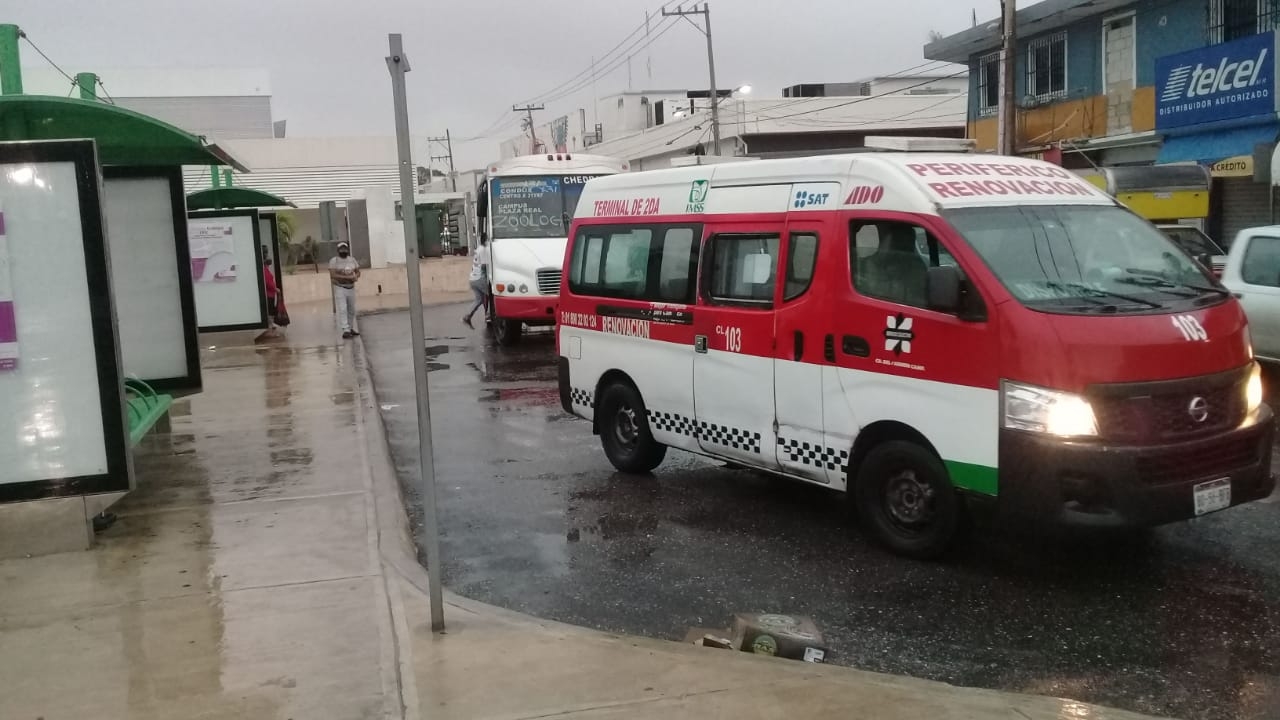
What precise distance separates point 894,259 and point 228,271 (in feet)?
49.5

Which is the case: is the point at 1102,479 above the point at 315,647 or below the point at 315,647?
above

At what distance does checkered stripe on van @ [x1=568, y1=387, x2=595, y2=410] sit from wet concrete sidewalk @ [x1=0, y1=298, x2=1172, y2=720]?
1.99 meters

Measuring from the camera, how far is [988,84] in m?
29.5

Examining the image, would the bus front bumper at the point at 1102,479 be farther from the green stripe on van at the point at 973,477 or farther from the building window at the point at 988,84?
the building window at the point at 988,84

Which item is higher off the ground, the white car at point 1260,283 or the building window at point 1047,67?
the building window at point 1047,67

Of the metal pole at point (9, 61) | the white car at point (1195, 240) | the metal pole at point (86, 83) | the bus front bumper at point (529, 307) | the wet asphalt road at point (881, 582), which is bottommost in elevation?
the wet asphalt road at point (881, 582)

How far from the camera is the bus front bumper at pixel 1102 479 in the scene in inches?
227

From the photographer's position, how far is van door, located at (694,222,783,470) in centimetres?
759

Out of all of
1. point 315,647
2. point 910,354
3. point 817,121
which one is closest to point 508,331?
point 910,354

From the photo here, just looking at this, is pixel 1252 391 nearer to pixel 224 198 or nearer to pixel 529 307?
pixel 529 307

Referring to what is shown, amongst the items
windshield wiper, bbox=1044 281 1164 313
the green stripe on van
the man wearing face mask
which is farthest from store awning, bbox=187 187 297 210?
windshield wiper, bbox=1044 281 1164 313

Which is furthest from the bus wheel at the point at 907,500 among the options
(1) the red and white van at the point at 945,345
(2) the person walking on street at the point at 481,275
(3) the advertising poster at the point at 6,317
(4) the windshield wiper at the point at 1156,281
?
(2) the person walking on street at the point at 481,275

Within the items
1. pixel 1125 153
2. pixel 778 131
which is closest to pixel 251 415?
pixel 1125 153

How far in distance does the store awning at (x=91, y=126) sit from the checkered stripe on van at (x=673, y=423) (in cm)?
392
